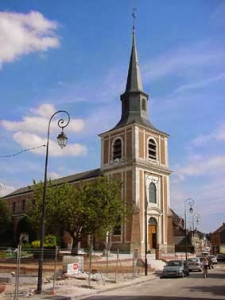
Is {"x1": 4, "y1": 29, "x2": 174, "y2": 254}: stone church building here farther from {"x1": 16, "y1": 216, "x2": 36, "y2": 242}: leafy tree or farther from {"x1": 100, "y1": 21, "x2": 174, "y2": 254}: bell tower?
{"x1": 16, "y1": 216, "x2": 36, "y2": 242}: leafy tree

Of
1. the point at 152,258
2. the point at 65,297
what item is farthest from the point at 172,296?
the point at 152,258

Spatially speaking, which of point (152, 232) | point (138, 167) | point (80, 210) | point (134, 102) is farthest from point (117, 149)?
point (80, 210)

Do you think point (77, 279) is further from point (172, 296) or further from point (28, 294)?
point (172, 296)

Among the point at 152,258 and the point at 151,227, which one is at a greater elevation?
the point at 151,227

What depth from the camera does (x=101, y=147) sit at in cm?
5312

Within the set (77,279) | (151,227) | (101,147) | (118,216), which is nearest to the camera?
(77,279)

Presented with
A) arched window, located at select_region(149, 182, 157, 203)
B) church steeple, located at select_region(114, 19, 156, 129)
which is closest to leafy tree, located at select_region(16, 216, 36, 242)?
arched window, located at select_region(149, 182, 157, 203)

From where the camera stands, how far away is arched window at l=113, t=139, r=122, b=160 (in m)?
50.4

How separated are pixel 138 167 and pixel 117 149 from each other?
15.4ft

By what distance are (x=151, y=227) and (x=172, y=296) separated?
3079 cm

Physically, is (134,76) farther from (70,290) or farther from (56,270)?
(70,290)

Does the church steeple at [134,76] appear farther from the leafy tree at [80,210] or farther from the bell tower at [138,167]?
the leafy tree at [80,210]

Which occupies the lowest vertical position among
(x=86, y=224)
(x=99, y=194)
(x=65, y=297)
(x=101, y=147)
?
(x=65, y=297)

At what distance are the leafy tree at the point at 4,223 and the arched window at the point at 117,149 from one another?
19657 millimetres
